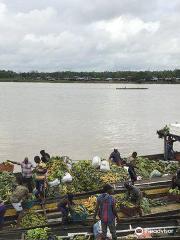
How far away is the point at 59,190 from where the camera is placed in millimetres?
9266

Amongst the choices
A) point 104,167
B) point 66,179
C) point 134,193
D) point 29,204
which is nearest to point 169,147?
point 104,167

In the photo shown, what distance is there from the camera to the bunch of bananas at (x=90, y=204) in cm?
790

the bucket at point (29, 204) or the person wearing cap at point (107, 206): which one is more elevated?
the person wearing cap at point (107, 206)

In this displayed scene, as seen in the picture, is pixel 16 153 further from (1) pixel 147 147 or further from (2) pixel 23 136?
(1) pixel 147 147

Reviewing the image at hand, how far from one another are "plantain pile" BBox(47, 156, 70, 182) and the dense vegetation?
142 metres

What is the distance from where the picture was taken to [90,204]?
26.5ft

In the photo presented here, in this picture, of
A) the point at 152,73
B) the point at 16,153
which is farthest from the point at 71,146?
the point at 152,73

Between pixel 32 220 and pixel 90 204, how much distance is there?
64.1 inches

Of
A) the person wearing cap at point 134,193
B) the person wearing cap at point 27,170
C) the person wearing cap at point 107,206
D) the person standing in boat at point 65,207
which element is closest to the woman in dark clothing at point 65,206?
the person standing in boat at point 65,207

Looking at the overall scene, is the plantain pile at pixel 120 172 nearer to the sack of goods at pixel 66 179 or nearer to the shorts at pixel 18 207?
the sack of goods at pixel 66 179

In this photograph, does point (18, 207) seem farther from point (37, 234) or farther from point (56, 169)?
point (56, 169)

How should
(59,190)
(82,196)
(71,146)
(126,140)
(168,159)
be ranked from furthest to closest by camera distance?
(126,140) → (71,146) → (168,159) → (59,190) → (82,196)

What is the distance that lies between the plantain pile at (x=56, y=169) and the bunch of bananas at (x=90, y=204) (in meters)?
1.56

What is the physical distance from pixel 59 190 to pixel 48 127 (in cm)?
1983
